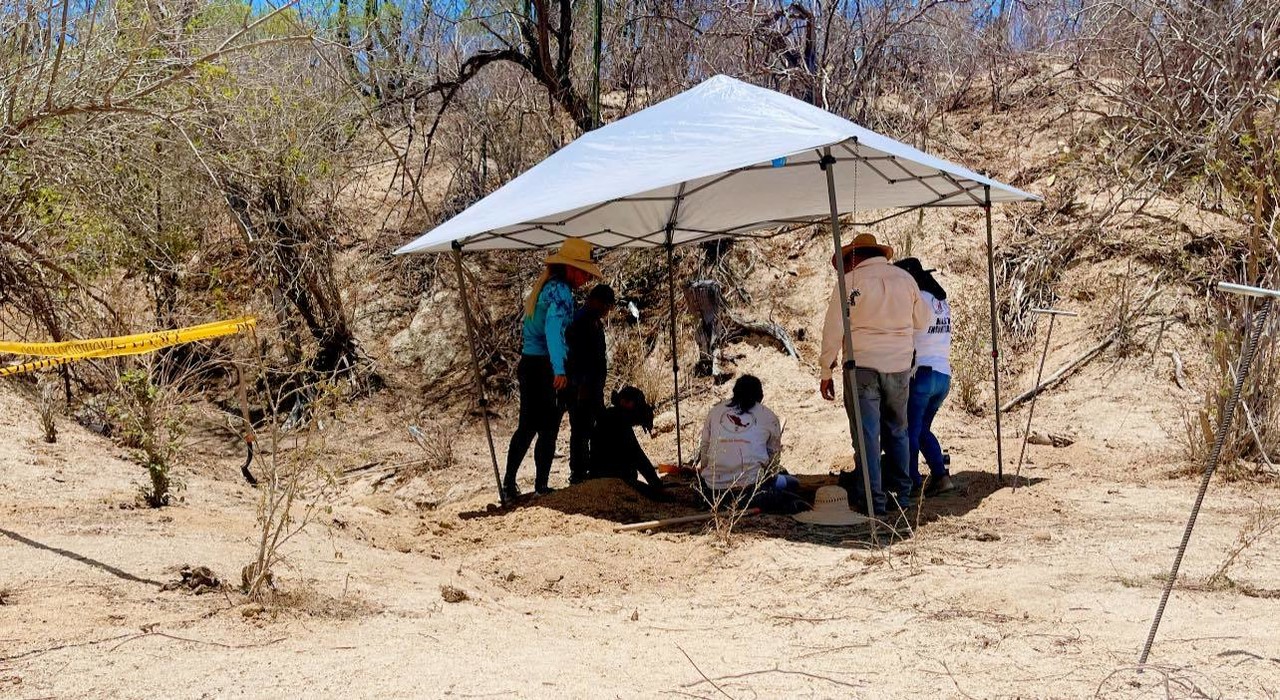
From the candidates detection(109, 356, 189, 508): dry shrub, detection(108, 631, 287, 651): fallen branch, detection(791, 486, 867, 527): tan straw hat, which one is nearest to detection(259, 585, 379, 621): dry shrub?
detection(108, 631, 287, 651): fallen branch

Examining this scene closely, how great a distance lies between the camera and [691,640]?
15.1 feet

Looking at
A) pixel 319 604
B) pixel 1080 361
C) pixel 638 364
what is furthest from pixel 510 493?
pixel 1080 361

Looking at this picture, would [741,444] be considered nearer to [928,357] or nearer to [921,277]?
[928,357]

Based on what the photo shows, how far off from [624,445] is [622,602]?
246 cm

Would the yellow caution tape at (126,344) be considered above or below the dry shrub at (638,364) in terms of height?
above

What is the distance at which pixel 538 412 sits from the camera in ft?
25.9

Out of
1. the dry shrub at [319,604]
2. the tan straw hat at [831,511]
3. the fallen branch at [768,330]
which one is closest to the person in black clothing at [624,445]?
the tan straw hat at [831,511]

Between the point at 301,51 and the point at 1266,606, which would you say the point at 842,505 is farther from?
the point at 301,51

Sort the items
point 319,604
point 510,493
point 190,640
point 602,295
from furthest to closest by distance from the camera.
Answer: point 510,493 < point 602,295 < point 319,604 < point 190,640

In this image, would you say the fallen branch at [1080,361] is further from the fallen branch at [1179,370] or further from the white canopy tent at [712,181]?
the white canopy tent at [712,181]

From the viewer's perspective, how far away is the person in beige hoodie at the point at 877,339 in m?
6.67

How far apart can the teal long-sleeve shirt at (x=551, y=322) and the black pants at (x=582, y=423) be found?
288 millimetres

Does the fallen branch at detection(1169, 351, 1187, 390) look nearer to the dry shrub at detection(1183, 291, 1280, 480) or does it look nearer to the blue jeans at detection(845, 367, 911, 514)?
the dry shrub at detection(1183, 291, 1280, 480)

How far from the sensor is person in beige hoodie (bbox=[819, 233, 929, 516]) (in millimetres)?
6668
